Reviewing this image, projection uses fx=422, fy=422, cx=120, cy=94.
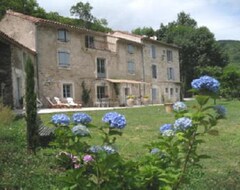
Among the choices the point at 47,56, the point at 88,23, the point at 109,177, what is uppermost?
the point at 88,23

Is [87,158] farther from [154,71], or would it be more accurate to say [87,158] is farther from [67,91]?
[154,71]

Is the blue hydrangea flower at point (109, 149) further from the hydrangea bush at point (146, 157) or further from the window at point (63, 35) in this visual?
the window at point (63, 35)

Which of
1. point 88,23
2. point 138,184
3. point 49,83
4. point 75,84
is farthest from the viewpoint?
point 88,23

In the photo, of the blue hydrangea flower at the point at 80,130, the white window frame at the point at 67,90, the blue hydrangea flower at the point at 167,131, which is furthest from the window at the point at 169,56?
the blue hydrangea flower at the point at 80,130

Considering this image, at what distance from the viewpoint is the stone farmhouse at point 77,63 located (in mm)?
27562

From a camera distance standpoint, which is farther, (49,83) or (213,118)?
(49,83)

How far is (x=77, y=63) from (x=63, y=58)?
1.73 meters

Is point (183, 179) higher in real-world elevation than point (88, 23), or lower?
lower

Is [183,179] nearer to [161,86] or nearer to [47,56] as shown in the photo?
[47,56]

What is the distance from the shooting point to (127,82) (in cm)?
3966

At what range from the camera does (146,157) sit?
3.50 meters

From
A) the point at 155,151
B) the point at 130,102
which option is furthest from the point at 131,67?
the point at 155,151

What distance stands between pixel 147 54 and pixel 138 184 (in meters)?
42.1

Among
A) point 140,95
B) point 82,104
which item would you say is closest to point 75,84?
point 82,104
